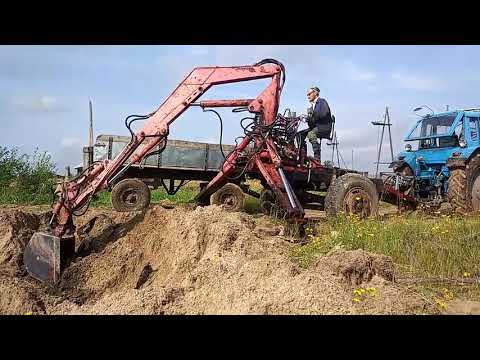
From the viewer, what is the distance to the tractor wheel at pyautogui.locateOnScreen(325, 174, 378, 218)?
25.9 feet

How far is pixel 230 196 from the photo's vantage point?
9078mm

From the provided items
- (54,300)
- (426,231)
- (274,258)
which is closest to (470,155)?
(426,231)

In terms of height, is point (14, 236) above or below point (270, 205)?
below

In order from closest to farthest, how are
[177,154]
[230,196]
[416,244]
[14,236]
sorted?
[416,244], [14,236], [230,196], [177,154]

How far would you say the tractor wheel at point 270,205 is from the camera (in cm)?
776

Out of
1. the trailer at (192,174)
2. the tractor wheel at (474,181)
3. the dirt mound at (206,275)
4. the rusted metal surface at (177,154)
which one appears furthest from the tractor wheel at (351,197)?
the rusted metal surface at (177,154)

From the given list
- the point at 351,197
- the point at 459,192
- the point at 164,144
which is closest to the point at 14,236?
the point at 164,144

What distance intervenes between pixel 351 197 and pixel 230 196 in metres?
2.45

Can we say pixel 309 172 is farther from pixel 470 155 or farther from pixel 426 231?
pixel 470 155

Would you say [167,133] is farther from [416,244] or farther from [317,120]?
[416,244]

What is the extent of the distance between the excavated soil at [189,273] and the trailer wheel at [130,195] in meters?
1.97

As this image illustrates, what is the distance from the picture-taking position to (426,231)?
239 inches

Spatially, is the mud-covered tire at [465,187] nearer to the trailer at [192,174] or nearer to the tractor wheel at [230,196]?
the trailer at [192,174]

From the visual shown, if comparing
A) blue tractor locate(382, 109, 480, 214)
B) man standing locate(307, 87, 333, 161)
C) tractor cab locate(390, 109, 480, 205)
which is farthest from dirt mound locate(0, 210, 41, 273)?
tractor cab locate(390, 109, 480, 205)
